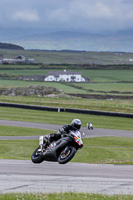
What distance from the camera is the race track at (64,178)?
18.2 m

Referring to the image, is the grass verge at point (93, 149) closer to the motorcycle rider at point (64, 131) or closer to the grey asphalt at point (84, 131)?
the grey asphalt at point (84, 131)

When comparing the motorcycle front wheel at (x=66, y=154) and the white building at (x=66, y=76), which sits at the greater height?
the motorcycle front wheel at (x=66, y=154)

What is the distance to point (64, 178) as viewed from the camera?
20219 millimetres

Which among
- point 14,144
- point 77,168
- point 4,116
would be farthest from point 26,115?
point 77,168

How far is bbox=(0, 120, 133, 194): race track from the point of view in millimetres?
18156

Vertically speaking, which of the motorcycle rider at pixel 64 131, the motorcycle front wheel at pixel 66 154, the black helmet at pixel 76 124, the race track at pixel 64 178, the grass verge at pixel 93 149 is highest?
the black helmet at pixel 76 124

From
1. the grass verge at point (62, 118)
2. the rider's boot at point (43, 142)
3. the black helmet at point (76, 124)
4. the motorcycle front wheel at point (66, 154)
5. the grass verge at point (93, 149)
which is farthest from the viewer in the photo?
the grass verge at point (62, 118)

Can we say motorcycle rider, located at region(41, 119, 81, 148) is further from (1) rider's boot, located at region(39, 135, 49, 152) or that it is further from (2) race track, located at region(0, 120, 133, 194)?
(2) race track, located at region(0, 120, 133, 194)

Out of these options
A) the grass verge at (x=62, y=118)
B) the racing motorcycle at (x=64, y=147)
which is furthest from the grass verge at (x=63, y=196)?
the grass verge at (x=62, y=118)

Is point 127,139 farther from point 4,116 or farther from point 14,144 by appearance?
point 4,116

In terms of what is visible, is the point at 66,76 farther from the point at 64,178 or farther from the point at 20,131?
the point at 64,178

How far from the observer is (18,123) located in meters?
61.4

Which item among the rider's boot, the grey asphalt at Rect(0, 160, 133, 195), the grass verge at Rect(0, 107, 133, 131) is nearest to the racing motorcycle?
the rider's boot

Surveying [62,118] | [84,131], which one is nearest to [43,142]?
[84,131]
